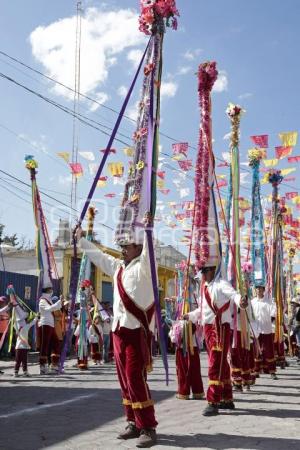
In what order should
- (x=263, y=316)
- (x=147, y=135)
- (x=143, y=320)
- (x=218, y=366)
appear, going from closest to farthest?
1. (x=143, y=320)
2. (x=147, y=135)
3. (x=218, y=366)
4. (x=263, y=316)

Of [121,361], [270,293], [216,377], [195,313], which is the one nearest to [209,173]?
[195,313]

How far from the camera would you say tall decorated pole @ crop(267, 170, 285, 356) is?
1230 centimetres

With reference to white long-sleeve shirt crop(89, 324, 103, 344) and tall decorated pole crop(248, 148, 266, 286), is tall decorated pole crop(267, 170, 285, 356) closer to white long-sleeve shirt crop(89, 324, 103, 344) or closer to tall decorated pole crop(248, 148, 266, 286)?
tall decorated pole crop(248, 148, 266, 286)

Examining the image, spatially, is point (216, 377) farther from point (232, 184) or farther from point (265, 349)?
point (265, 349)

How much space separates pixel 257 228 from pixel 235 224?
3.72 metres

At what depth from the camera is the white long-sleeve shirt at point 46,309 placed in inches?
443

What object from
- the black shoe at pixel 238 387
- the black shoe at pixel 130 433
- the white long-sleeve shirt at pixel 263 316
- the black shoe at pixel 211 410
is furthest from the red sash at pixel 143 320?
the white long-sleeve shirt at pixel 263 316

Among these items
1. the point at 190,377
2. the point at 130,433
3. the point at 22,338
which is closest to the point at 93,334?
the point at 22,338

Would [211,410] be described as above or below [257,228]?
below

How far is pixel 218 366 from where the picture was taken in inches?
252

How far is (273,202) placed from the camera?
1317cm

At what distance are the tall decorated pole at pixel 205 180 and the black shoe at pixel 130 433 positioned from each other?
8.60ft

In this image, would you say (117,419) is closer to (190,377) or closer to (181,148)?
(190,377)

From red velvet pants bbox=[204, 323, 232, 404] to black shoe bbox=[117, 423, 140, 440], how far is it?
4.84ft
